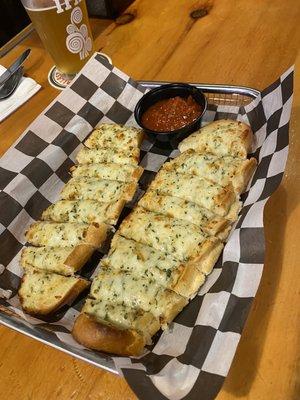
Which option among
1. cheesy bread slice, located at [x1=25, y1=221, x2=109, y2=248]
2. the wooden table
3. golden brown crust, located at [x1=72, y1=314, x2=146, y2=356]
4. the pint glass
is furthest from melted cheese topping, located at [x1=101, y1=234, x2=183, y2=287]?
the pint glass

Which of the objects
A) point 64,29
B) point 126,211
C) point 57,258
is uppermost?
point 64,29

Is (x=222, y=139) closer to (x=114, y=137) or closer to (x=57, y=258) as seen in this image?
(x=114, y=137)

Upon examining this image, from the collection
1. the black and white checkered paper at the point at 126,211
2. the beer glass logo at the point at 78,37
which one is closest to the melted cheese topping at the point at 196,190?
the black and white checkered paper at the point at 126,211

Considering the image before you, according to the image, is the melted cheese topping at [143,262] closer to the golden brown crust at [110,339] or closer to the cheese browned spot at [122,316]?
the cheese browned spot at [122,316]

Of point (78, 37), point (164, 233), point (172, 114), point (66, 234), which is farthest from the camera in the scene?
point (78, 37)

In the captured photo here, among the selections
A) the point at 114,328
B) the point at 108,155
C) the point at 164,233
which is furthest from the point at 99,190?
the point at 114,328

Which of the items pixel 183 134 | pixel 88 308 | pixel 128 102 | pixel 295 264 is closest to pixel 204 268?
pixel 295 264
